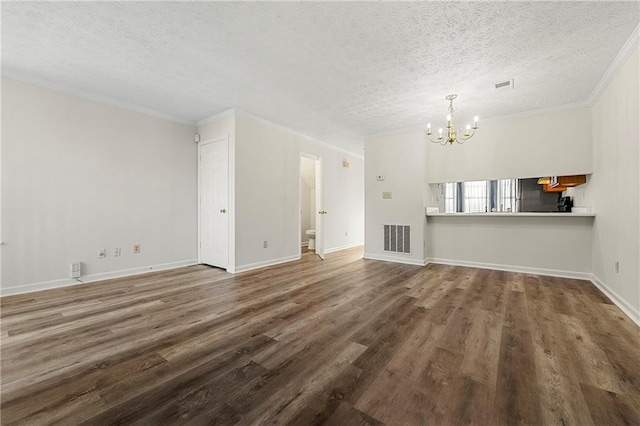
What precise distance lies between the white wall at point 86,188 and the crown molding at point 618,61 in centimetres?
560

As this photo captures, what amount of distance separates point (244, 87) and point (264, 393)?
3.28 meters

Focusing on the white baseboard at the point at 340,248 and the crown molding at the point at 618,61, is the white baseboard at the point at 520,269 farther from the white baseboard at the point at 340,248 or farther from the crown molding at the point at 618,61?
the crown molding at the point at 618,61

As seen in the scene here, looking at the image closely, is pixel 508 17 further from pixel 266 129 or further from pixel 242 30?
pixel 266 129

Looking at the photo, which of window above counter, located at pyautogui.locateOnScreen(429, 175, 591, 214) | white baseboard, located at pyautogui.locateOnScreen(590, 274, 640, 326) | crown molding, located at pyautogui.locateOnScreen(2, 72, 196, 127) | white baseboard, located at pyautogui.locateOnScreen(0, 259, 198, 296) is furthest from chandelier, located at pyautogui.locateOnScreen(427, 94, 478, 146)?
white baseboard, located at pyautogui.locateOnScreen(0, 259, 198, 296)

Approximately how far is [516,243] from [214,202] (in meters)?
5.01

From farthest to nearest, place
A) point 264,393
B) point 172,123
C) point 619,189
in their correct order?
point 172,123
point 619,189
point 264,393

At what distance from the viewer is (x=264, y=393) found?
143 centimetres

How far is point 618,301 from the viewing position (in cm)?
275

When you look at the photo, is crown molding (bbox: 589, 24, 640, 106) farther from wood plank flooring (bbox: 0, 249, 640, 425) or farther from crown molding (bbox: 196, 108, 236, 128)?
crown molding (bbox: 196, 108, 236, 128)

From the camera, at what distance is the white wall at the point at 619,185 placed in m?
2.41

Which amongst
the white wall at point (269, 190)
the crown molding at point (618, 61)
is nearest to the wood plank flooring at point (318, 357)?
the white wall at point (269, 190)

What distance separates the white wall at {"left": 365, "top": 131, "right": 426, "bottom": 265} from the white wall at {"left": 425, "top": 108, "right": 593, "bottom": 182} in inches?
11.8

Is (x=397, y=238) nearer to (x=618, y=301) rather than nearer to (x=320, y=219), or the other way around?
(x=320, y=219)

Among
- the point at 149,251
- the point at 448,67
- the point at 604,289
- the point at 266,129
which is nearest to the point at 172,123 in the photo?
the point at 266,129
